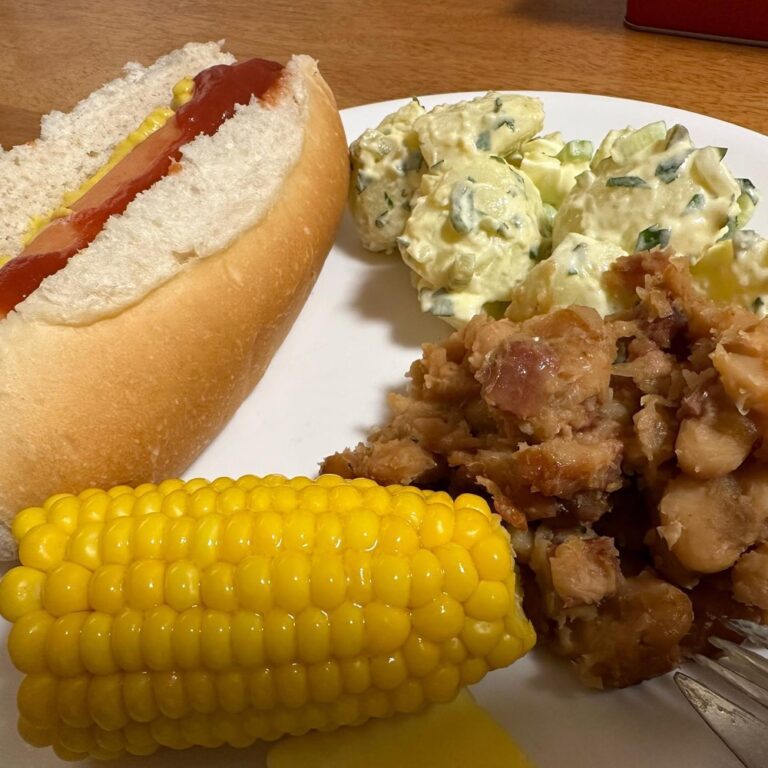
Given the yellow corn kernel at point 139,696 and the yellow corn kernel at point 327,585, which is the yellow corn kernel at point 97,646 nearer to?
the yellow corn kernel at point 139,696

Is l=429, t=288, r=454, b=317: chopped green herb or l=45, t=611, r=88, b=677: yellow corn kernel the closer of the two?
l=45, t=611, r=88, b=677: yellow corn kernel

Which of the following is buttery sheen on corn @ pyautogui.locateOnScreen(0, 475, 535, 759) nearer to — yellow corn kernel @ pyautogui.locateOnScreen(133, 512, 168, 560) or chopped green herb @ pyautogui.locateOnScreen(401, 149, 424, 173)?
yellow corn kernel @ pyautogui.locateOnScreen(133, 512, 168, 560)

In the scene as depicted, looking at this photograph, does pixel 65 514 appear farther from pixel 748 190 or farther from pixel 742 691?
pixel 748 190

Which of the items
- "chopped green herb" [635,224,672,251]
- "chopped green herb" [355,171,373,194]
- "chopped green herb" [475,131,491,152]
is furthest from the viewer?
"chopped green herb" [355,171,373,194]

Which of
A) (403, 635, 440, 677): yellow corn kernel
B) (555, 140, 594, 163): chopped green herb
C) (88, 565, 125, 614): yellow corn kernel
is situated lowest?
(403, 635, 440, 677): yellow corn kernel

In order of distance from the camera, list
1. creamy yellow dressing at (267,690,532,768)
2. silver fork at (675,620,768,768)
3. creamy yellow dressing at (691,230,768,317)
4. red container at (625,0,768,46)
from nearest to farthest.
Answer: silver fork at (675,620,768,768) → creamy yellow dressing at (267,690,532,768) → creamy yellow dressing at (691,230,768,317) → red container at (625,0,768,46)

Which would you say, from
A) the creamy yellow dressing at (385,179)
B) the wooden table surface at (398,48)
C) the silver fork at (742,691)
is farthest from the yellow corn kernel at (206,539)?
the wooden table surface at (398,48)

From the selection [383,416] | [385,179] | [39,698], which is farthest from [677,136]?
[39,698]

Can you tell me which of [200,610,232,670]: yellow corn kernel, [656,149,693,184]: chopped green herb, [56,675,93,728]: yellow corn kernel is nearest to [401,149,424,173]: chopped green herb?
[656,149,693,184]: chopped green herb
